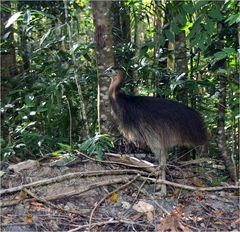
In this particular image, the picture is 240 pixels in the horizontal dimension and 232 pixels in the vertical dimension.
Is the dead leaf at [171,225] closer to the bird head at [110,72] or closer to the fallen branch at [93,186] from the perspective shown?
the fallen branch at [93,186]

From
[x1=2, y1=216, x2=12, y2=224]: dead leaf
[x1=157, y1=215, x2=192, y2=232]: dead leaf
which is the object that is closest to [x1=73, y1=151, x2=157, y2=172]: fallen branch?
[x1=157, y1=215, x2=192, y2=232]: dead leaf

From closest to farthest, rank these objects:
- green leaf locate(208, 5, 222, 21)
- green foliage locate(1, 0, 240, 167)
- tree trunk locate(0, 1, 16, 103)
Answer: green leaf locate(208, 5, 222, 21), green foliage locate(1, 0, 240, 167), tree trunk locate(0, 1, 16, 103)

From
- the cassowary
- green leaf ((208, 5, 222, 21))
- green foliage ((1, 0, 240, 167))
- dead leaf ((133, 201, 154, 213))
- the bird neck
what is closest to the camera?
dead leaf ((133, 201, 154, 213))

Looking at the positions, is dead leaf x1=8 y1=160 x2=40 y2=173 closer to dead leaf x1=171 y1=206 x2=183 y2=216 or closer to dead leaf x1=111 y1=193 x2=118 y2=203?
dead leaf x1=111 y1=193 x2=118 y2=203

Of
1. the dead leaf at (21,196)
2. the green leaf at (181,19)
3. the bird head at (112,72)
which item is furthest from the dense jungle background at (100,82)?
the dead leaf at (21,196)

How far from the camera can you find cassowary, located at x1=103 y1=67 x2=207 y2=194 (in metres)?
4.37

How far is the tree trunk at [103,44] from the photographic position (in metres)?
4.63

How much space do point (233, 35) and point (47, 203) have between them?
278 centimetres

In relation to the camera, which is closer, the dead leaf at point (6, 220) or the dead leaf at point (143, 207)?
the dead leaf at point (6, 220)

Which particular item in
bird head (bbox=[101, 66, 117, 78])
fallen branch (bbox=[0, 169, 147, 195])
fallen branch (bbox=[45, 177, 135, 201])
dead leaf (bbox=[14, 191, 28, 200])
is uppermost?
bird head (bbox=[101, 66, 117, 78])

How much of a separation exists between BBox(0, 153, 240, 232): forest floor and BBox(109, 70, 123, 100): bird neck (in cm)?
68

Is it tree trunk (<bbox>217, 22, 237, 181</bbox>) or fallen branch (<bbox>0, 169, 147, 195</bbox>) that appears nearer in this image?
Answer: fallen branch (<bbox>0, 169, 147, 195</bbox>)

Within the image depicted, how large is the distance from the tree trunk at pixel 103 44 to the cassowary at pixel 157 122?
27 centimetres

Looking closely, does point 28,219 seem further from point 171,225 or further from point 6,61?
point 6,61
